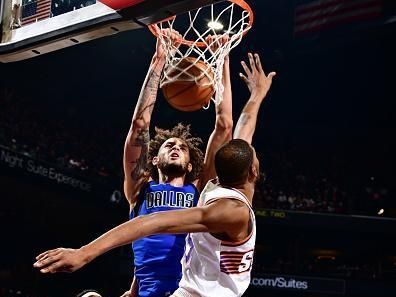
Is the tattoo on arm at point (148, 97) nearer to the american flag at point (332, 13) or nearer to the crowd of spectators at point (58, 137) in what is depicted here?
the american flag at point (332, 13)

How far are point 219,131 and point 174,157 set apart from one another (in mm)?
438

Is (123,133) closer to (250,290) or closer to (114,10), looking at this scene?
(250,290)

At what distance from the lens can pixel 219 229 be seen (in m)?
2.47

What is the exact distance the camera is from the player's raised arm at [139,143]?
3788 millimetres

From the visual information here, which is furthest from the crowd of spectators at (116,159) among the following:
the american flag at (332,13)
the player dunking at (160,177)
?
the player dunking at (160,177)

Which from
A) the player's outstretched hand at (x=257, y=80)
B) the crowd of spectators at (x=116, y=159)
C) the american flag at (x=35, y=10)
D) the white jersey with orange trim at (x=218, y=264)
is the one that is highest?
the crowd of spectators at (x=116, y=159)

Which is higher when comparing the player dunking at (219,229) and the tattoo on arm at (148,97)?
the tattoo on arm at (148,97)

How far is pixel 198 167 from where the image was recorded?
3.98m

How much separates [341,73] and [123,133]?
609 centimetres

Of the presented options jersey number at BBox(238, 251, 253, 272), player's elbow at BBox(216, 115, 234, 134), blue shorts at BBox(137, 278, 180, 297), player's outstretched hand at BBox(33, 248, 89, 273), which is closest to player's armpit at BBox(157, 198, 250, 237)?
jersey number at BBox(238, 251, 253, 272)

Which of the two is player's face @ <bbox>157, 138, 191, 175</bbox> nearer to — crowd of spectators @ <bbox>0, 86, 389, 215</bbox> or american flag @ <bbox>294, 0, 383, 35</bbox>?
american flag @ <bbox>294, 0, 383, 35</bbox>

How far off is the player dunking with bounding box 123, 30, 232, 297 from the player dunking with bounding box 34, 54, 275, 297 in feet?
1.91

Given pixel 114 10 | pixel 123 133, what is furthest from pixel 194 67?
pixel 123 133

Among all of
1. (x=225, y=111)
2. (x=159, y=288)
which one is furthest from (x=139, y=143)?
(x=159, y=288)
